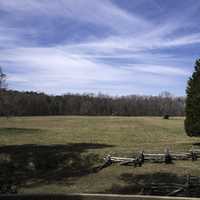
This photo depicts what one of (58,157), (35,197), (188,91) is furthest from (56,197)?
(188,91)

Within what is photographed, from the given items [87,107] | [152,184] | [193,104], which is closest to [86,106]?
[87,107]

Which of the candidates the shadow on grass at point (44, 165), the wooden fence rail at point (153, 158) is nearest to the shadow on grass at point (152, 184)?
the wooden fence rail at point (153, 158)

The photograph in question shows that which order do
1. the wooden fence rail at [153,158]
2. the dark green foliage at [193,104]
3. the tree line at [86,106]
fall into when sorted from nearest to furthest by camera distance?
the wooden fence rail at [153,158], the dark green foliage at [193,104], the tree line at [86,106]

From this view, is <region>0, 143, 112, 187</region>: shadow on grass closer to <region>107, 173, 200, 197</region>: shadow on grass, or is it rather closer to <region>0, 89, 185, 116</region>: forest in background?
<region>107, 173, 200, 197</region>: shadow on grass

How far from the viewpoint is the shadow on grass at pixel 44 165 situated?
2067 cm

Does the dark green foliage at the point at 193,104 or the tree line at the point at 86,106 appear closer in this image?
the dark green foliage at the point at 193,104

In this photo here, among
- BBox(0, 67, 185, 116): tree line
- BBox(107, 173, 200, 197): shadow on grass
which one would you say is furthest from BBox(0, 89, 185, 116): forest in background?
BBox(107, 173, 200, 197): shadow on grass

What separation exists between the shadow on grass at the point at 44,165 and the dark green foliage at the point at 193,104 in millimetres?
7285

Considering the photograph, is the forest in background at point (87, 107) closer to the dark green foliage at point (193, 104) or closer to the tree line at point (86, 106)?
the tree line at point (86, 106)

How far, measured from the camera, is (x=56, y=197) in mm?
7793

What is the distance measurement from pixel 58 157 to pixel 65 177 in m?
4.53

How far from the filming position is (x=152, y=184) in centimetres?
1638

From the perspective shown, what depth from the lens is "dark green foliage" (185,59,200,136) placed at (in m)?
27.1

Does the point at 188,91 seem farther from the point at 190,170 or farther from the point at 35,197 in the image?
the point at 35,197
